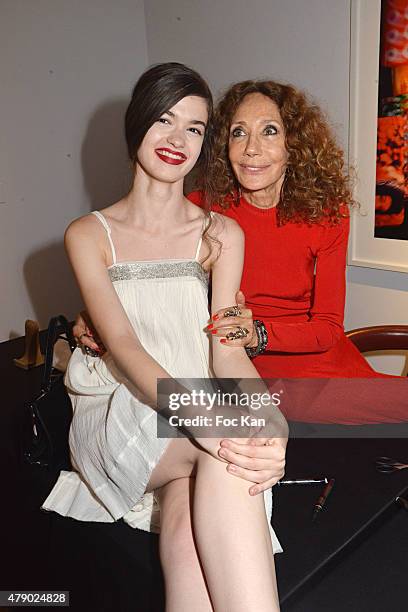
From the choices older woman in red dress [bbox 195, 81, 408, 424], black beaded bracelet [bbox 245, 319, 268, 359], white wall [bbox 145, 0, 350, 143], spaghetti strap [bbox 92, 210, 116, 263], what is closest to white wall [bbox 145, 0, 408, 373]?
white wall [bbox 145, 0, 350, 143]

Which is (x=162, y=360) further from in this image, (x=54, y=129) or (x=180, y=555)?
(x=54, y=129)

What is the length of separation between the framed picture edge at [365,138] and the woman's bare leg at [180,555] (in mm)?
1329

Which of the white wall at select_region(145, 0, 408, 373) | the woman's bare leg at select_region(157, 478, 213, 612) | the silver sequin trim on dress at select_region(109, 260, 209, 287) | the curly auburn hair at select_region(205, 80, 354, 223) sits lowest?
the woman's bare leg at select_region(157, 478, 213, 612)

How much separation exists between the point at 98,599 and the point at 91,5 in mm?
2474

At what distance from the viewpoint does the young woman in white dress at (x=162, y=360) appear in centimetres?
97

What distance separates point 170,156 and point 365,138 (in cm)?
108

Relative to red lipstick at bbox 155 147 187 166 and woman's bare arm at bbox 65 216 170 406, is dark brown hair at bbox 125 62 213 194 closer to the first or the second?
red lipstick at bbox 155 147 187 166

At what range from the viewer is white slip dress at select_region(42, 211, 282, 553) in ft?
3.73

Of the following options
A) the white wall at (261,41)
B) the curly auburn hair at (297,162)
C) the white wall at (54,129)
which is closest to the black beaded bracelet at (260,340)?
the curly auburn hair at (297,162)

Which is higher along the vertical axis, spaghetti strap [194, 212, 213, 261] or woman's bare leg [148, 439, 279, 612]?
spaghetti strap [194, 212, 213, 261]

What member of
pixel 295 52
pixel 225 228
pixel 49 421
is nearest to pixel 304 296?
pixel 225 228

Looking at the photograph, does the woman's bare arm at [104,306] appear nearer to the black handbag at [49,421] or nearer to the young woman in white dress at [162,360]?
the young woman in white dress at [162,360]

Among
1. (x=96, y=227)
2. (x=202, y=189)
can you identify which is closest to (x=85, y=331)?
(x=96, y=227)

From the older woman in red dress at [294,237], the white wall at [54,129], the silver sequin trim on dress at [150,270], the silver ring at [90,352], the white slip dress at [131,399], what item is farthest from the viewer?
the white wall at [54,129]
